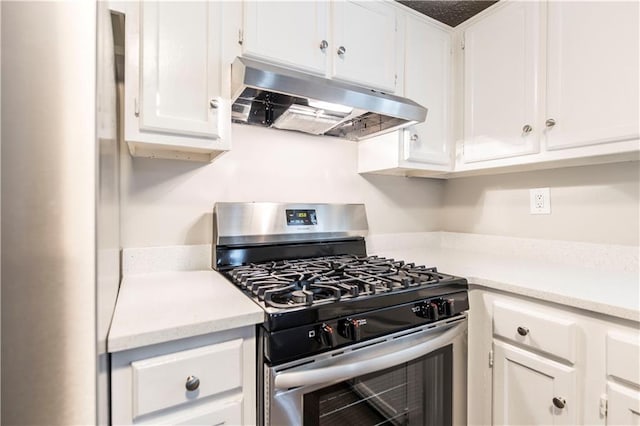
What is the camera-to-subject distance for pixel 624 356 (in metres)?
0.90

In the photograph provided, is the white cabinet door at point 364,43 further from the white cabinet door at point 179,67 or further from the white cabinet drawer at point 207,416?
the white cabinet drawer at point 207,416

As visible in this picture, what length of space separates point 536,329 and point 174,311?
1.16 metres

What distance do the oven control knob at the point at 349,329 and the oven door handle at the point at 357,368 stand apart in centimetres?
9

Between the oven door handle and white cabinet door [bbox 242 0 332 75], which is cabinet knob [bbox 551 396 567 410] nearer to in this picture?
the oven door handle

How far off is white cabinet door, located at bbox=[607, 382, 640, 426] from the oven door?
43 cm

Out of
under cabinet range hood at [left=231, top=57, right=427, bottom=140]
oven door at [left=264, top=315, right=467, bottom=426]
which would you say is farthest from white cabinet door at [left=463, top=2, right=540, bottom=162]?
oven door at [left=264, top=315, right=467, bottom=426]

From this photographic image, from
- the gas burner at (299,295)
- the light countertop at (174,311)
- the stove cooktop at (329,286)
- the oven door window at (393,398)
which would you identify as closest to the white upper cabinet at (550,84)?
the stove cooktop at (329,286)

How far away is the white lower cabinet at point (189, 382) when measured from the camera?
0.72 m

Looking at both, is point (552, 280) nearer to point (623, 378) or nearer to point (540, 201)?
point (623, 378)

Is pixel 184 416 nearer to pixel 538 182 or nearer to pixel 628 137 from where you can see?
pixel 628 137

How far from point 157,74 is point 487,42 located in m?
1.58

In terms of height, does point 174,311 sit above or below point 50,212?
below

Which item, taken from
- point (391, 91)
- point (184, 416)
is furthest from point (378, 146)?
point (184, 416)

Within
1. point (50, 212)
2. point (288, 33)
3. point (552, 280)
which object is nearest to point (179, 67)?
point (288, 33)
